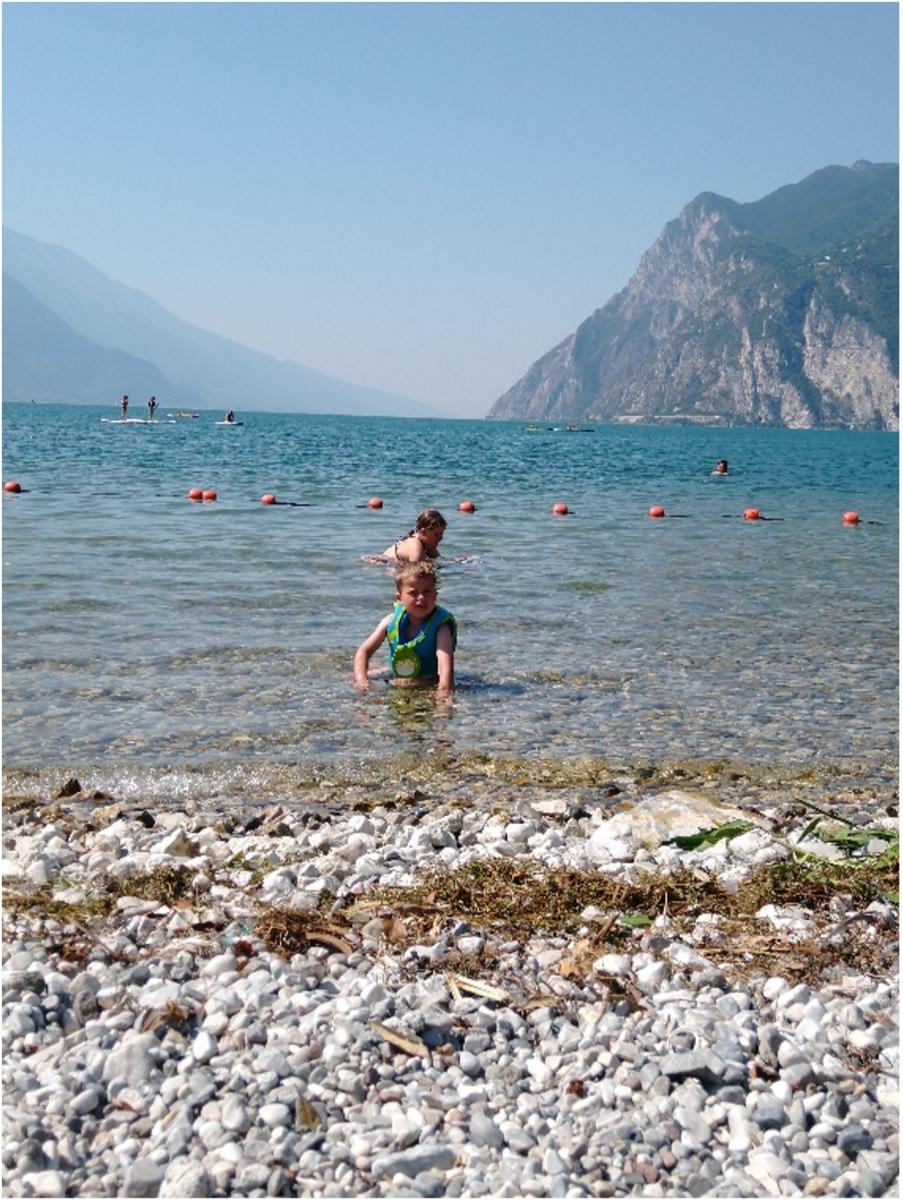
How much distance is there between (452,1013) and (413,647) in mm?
7206

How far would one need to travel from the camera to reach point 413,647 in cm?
1169

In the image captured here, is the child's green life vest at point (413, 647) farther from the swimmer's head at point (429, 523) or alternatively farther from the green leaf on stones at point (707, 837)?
the green leaf on stones at point (707, 837)

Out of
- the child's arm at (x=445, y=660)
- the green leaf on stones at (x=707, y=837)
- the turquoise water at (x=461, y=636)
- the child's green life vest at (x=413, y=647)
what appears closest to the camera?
the green leaf on stones at (x=707, y=837)

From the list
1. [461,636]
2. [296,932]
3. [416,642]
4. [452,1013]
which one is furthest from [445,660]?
[452,1013]

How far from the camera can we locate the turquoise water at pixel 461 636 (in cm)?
986

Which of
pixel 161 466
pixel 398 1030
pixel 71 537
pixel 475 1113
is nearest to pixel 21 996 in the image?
pixel 398 1030

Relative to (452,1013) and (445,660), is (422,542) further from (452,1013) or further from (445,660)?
(452,1013)

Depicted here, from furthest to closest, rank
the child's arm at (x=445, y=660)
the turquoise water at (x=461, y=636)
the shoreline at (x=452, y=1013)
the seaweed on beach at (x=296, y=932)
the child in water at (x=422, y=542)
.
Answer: the child's arm at (x=445, y=660) < the child in water at (x=422, y=542) < the turquoise water at (x=461, y=636) < the seaweed on beach at (x=296, y=932) < the shoreline at (x=452, y=1013)

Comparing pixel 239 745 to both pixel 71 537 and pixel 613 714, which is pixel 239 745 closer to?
pixel 613 714

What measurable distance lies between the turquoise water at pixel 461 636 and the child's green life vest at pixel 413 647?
0.28 m

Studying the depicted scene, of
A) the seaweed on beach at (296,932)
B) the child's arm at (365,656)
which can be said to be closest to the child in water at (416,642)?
the child's arm at (365,656)

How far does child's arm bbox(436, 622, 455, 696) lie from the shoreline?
15.0 ft

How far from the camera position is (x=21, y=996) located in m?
4.55

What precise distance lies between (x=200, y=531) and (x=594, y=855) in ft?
64.4
